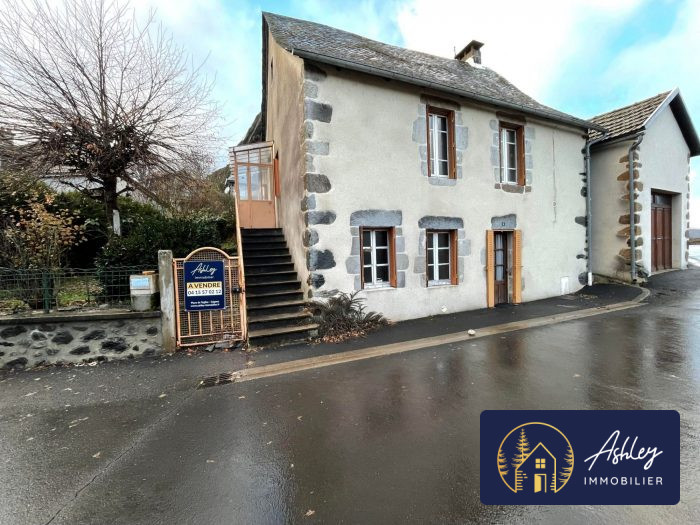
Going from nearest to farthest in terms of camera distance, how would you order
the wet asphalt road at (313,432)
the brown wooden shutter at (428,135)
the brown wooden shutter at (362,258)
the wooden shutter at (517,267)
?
the wet asphalt road at (313,432)
the brown wooden shutter at (362,258)
the brown wooden shutter at (428,135)
the wooden shutter at (517,267)

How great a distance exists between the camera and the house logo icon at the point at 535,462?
227 cm

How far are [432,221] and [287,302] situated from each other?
3.59 m

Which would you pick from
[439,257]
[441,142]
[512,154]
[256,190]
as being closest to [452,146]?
[441,142]

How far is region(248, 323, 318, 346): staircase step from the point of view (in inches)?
228

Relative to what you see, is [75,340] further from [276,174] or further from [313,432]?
[276,174]

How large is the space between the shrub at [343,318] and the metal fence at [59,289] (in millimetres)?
3296

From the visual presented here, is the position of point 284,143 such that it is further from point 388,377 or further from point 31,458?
point 31,458

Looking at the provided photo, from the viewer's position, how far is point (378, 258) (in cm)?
736

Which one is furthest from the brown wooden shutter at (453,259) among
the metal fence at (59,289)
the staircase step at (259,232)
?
the metal fence at (59,289)

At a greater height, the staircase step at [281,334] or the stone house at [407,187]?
the stone house at [407,187]

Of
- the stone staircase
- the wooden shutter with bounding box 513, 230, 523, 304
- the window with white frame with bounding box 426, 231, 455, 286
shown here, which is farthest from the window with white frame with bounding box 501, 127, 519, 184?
the stone staircase

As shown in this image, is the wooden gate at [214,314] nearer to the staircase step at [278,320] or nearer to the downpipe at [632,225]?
the staircase step at [278,320]

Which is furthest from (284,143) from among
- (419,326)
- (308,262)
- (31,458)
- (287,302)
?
(31,458)

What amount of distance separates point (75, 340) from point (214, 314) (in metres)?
1.98
